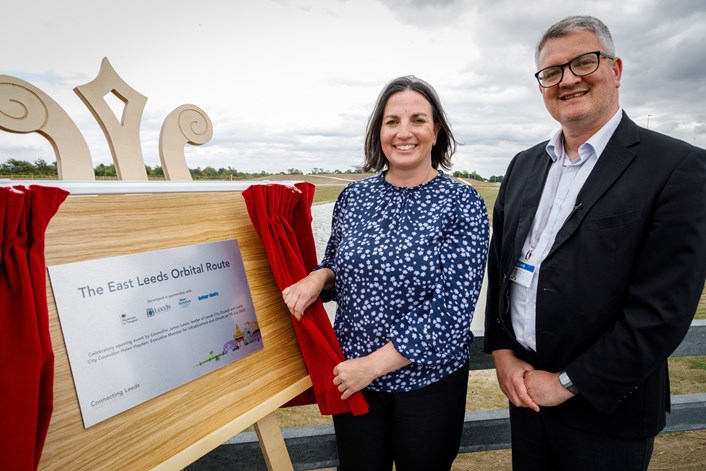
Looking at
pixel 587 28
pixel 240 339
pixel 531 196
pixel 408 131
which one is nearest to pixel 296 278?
pixel 240 339

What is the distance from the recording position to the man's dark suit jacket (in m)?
1.34

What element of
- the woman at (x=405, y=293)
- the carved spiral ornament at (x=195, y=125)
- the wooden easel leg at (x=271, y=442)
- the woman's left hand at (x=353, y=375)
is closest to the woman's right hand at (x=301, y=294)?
the woman at (x=405, y=293)

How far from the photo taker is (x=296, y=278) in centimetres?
175

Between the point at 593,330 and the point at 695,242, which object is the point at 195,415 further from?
the point at 695,242

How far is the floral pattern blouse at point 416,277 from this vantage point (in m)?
1.58

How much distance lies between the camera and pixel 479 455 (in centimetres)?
306

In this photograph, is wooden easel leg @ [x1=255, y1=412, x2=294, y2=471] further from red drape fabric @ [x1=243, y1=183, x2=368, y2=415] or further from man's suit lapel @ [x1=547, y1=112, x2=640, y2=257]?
man's suit lapel @ [x1=547, y1=112, x2=640, y2=257]

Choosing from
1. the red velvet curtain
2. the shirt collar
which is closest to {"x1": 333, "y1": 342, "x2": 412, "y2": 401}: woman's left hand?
the red velvet curtain

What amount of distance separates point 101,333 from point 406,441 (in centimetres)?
121

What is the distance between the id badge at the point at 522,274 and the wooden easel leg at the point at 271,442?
3.75 ft

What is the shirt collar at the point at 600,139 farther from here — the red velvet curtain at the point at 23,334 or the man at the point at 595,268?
the red velvet curtain at the point at 23,334

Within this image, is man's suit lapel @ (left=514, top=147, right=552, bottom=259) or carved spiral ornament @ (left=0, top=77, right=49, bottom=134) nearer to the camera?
carved spiral ornament @ (left=0, top=77, right=49, bottom=134)

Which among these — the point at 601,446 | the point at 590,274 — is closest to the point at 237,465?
the point at 601,446

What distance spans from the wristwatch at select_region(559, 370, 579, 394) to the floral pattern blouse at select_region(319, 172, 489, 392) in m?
0.38
